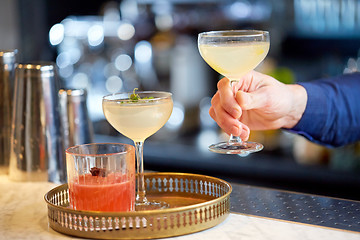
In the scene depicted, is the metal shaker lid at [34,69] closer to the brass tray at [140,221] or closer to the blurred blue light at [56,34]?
the brass tray at [140,221]

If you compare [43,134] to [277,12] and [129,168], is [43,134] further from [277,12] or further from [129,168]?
[277,12]

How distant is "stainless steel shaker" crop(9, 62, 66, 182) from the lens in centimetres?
183

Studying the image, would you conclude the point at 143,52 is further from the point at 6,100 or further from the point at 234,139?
the point at 234,139

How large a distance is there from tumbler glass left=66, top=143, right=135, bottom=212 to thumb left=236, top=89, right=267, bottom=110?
15.3 inches

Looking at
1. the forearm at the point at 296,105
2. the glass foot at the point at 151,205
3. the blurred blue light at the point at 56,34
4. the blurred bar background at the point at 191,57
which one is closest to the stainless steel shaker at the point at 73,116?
the glass foot at the point at 151,205

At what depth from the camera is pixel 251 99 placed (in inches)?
63.9

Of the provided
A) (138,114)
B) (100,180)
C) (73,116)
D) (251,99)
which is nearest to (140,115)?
(138,114)

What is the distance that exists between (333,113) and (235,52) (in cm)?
68

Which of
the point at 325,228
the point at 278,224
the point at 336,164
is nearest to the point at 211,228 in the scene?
the point at 278,224

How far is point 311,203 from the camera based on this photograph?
1483 mm

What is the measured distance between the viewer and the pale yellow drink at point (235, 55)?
5.45 ft

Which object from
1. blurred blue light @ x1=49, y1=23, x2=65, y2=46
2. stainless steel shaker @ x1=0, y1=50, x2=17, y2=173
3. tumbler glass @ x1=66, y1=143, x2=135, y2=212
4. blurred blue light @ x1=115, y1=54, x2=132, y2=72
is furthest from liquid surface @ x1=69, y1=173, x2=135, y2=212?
blurred blue light @ x1=49, y1=23, x2=65, y2=46

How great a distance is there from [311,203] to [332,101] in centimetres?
76

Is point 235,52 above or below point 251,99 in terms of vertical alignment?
above
